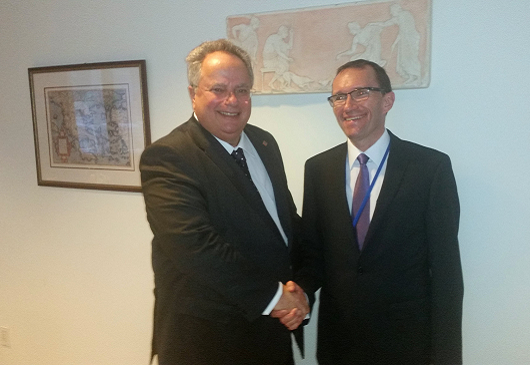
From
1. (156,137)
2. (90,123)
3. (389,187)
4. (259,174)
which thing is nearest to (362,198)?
(389,187)

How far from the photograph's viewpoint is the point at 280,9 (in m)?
1.91

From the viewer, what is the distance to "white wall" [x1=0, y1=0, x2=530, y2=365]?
168 centimetres

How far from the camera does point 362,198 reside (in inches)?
59.4

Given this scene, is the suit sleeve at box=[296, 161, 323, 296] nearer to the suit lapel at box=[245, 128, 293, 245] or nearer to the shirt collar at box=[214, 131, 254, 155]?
the suit lapel at box=[245, 128, 293, 245]

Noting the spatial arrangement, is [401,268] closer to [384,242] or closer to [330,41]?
[384,242]

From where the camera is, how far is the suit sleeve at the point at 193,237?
1305 millimetres

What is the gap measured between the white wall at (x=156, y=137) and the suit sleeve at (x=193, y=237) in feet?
2.49

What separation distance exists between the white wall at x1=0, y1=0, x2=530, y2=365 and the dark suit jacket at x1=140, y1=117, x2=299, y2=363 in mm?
622

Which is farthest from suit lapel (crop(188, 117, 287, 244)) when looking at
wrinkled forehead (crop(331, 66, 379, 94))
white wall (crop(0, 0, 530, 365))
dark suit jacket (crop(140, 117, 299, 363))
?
white wall (crop(0, 0, 530, 365))

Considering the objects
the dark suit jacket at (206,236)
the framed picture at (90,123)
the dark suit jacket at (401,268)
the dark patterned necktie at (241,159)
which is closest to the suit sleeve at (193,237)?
the dark suit jacket at (206,236)

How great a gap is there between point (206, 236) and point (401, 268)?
2.30 feet

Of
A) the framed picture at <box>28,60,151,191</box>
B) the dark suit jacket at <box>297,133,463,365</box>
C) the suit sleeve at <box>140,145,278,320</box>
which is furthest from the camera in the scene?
the framed picture at <box>28,60,151,191</box>

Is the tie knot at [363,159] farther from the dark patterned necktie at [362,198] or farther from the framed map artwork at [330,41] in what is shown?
the framed map artwork at [330,41]

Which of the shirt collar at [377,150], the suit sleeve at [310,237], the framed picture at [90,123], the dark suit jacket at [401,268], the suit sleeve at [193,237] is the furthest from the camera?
the framed picture at [90,123]
